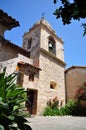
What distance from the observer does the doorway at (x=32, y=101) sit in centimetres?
1501

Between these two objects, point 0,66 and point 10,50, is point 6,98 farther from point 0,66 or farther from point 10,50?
point 10,50

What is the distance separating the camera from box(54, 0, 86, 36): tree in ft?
13.1

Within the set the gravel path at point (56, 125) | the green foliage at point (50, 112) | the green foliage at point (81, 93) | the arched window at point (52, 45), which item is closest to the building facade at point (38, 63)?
the arched window at point (52, 45)

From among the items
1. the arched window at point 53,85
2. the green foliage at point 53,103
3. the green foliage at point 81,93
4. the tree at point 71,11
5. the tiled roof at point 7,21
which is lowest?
the green foliage at point 53,103

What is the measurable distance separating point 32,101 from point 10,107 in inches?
472

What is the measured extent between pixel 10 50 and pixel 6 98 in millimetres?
12086

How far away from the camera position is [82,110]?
16703 mm

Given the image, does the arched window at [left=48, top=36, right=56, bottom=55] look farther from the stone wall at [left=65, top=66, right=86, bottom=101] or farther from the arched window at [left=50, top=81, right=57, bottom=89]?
the arched window at [left=50, top=81, right=57, bottom=89]

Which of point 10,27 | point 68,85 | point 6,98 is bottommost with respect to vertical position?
point 6,98

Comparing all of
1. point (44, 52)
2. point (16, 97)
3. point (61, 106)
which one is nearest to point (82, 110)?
point (61, 106)

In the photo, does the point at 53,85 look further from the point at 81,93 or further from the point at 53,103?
the point at 81,93

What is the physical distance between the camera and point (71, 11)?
4.19m

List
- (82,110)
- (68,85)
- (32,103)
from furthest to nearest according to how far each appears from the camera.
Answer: (68,85) < (82,110) < (32,103)

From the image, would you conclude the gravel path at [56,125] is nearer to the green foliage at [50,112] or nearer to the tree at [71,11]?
the tree at [71,11]
